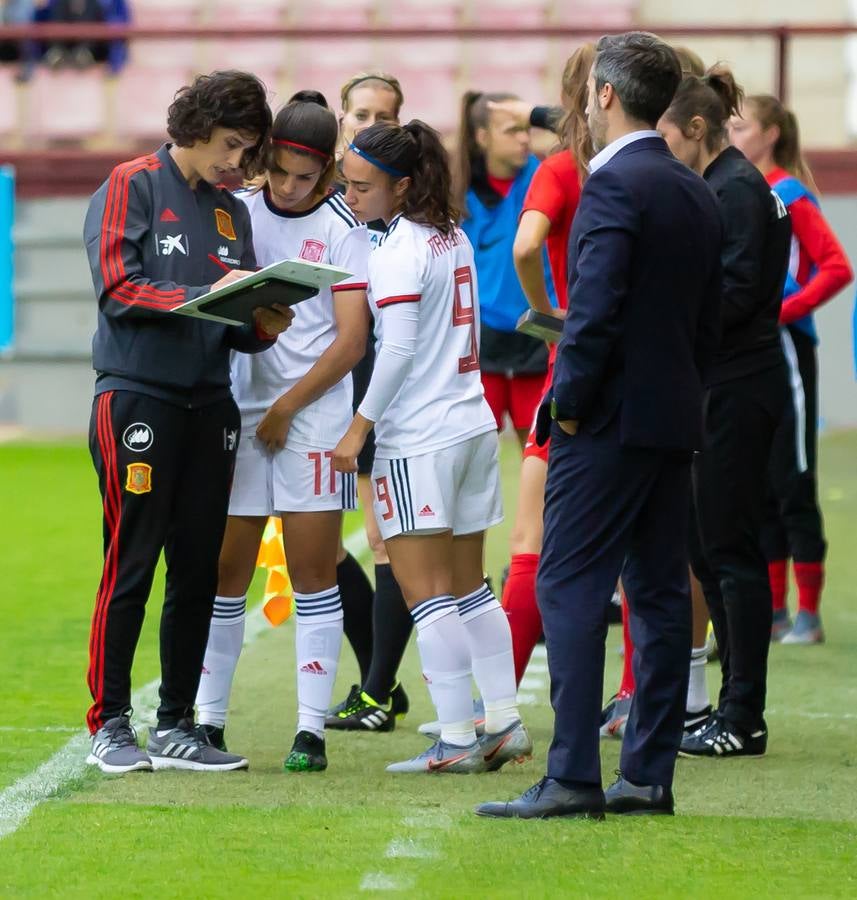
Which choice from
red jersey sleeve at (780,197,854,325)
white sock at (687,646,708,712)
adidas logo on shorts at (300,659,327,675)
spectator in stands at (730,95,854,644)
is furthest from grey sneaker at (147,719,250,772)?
red jersey sleeve at (780,197,854,325)

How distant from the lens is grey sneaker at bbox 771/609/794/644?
7047 mm

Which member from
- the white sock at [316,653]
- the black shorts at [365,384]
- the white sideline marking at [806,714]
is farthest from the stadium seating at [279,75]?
the white sock at [316,653]

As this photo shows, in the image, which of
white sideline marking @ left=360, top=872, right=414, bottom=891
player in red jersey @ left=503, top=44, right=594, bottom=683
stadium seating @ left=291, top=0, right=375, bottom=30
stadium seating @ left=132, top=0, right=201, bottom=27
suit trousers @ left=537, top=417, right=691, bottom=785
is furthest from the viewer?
stadium seating @ left=132, top=0, right=201, bottom=27

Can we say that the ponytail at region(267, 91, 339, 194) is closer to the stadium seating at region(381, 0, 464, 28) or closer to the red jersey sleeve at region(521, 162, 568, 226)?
the red jersey sleeve at region(521, 162, 568, 226)

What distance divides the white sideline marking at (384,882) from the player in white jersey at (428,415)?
43.7 inches

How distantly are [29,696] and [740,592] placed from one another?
7.48 ft

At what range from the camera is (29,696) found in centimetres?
572

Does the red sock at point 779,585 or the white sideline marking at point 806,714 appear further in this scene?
the red sock at point 779,585

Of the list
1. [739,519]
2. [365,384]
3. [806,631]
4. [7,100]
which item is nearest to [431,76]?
[7,100]

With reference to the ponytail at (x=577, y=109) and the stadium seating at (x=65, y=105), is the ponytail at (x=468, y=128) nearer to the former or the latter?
the ponytail at (x=577, y=109)

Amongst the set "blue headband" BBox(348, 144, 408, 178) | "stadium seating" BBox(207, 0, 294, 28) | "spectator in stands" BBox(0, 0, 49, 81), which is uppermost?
"stadium seating" BBox(207, 0, 294, 28)

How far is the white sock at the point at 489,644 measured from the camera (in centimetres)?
480

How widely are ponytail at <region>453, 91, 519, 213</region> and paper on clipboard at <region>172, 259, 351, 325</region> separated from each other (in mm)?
2200

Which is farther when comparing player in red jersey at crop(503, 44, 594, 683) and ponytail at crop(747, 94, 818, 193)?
ponytail at crop(747, 94, 818, 193)
